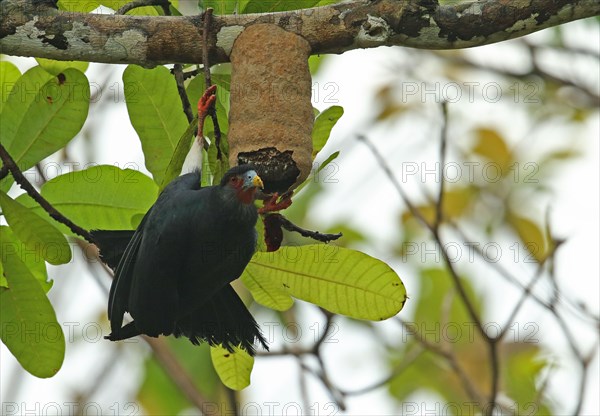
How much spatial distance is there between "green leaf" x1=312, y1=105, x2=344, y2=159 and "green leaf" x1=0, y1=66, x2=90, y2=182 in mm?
836

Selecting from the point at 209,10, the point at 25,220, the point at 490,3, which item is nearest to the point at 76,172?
the point at 25,220

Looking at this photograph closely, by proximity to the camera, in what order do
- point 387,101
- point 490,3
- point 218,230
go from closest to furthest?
point 218,230
point 490,3
point 387,101

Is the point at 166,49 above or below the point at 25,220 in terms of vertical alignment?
above

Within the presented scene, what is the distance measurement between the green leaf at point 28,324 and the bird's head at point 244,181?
1.00 m

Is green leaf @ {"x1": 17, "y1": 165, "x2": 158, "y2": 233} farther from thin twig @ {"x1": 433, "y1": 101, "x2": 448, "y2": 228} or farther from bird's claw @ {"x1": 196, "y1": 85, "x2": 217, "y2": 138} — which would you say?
thin twig @ {"x1": 433, "y1": 101, "x2": 448, "y2": 228}

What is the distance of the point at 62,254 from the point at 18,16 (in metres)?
0.79

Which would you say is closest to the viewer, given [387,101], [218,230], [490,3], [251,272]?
[218,230]

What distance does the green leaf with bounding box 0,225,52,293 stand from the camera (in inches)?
126

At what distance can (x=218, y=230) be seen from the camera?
2.67 metres

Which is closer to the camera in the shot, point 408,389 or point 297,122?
point 297,122

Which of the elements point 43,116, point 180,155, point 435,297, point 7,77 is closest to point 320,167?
point 180,155

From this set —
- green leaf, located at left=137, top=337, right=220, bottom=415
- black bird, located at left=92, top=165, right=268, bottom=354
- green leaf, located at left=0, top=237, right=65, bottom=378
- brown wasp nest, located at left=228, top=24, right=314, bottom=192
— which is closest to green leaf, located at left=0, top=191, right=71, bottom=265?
green leaf, located at left=0, top=237, right=65, bottom=378

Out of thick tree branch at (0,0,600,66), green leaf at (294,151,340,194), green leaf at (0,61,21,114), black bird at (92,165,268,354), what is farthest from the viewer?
green leaf at (0,61,21,114)

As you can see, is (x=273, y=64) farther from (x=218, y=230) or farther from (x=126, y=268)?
(x=126, y=268)
